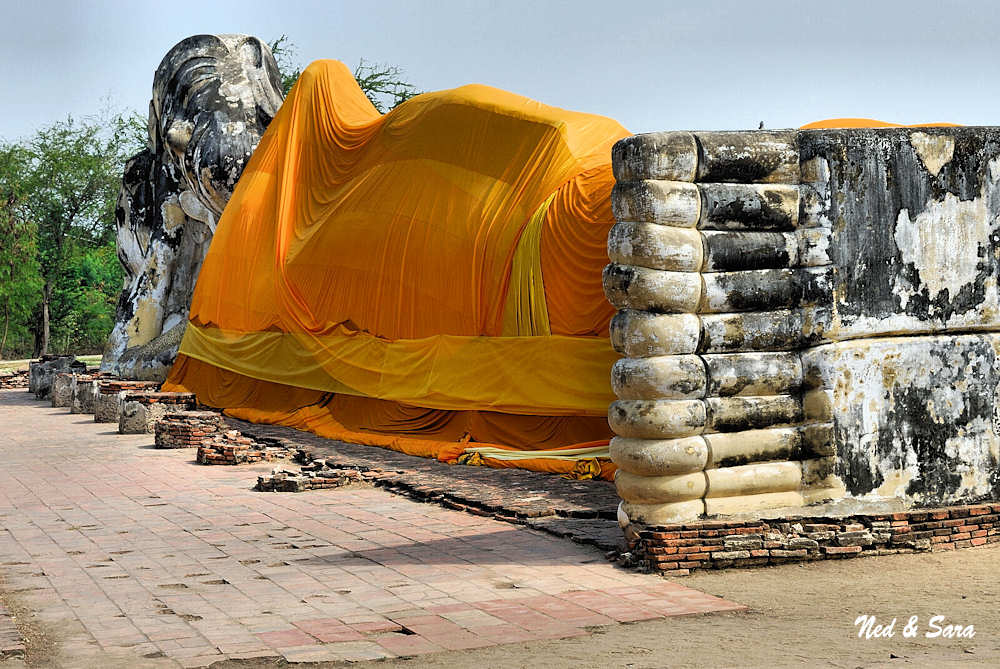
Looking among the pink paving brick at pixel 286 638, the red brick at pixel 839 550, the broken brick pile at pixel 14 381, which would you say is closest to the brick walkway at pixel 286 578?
the pink paving brick at pixel 286 638

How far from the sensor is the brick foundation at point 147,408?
1594 cm

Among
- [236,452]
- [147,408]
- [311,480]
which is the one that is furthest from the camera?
[147,408]

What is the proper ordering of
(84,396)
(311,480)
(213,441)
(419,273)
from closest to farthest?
(311,480), (213,441), (419,273), (84,396)

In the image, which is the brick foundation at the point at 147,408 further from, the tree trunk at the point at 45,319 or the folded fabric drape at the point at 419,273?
the tree trunk at the point at 45,319

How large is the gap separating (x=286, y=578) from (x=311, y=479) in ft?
11.8

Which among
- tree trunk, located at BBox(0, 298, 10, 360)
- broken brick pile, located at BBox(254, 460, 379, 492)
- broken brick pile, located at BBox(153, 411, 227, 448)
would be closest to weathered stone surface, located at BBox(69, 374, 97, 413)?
broken brick pile, located at BBox(153, 411, 227, 448)

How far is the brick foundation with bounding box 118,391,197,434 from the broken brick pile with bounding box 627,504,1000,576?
31.5ft

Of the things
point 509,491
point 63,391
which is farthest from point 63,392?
point 509,491

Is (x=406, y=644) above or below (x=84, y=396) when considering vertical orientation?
below

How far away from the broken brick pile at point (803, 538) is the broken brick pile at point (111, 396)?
11.4 meters

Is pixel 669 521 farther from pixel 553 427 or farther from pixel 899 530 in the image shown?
pixel 553 427

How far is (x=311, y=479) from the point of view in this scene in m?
10.9

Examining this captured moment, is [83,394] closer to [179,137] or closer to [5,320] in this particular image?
[179,137]

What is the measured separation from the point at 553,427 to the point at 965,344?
4.62 meters
